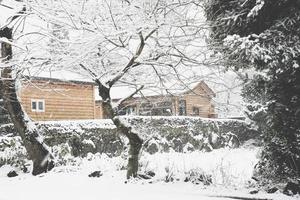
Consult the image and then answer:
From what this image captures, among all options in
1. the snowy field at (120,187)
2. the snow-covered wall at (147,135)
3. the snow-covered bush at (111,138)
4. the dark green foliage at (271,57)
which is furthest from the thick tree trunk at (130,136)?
the dark green foliage at (271,57)

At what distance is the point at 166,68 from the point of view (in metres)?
9.79

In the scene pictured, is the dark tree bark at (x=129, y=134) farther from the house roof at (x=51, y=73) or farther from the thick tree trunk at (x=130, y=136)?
the house roof at (x=51, y=73)

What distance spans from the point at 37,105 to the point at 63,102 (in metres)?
1.63

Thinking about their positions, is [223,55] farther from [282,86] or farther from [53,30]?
[53,30]

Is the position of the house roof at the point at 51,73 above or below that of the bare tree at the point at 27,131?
above

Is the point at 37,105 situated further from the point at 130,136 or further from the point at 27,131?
the point at 130,136

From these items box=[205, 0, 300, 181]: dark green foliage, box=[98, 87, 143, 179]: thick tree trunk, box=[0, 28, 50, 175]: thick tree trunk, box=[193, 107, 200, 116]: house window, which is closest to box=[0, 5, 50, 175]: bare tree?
box=[0, 28, 50, 175]: thick tree trunk

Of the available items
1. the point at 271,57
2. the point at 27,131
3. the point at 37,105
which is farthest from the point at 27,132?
the point at 37,105

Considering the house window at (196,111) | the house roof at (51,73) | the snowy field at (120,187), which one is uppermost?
the house roof at (51,73)

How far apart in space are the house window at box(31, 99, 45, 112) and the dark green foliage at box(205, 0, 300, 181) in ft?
50.7

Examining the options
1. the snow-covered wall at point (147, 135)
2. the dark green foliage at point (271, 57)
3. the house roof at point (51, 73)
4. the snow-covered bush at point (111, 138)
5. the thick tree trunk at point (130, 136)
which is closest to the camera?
the dark green foliage at point (271, 57)

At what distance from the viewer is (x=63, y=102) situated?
2334 centimetres

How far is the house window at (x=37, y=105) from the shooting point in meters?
22.0

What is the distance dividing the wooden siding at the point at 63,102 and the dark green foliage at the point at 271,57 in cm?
1414
